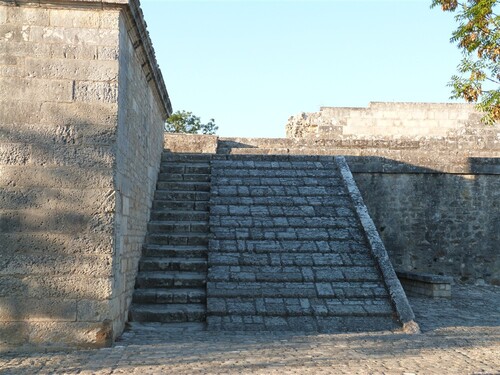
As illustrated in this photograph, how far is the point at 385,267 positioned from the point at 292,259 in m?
1.28

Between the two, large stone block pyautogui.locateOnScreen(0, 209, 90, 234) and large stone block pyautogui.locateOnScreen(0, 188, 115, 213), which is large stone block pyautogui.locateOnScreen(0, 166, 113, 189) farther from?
large stone block pyautogui.locateOnScreen(0, 209, 90, 234)

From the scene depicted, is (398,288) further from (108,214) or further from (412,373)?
(108,214)

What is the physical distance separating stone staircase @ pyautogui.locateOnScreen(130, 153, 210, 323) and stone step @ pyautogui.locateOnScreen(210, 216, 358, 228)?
32 cm

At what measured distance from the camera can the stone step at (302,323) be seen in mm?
6531

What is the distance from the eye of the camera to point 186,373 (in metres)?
4.53

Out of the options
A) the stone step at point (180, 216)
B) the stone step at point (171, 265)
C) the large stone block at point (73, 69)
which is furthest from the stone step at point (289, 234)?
the large stone block at point (73, 69)

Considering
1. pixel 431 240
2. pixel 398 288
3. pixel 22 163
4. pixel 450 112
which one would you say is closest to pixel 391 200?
pixel 431 240

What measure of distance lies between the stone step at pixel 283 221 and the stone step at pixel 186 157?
2.35 metres

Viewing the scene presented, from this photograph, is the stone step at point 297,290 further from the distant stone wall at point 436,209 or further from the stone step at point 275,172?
the distant stone wall at point 436,209

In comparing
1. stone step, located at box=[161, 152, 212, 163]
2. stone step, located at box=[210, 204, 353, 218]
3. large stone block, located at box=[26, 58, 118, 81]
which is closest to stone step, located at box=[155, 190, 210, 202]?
stone step, located at box=[210, 204, 353, 218]

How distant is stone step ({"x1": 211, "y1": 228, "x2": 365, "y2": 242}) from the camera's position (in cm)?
842

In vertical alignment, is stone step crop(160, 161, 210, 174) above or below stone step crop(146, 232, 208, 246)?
above

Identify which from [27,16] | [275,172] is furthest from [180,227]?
[27,16]

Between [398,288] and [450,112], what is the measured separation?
1062 centimetres
